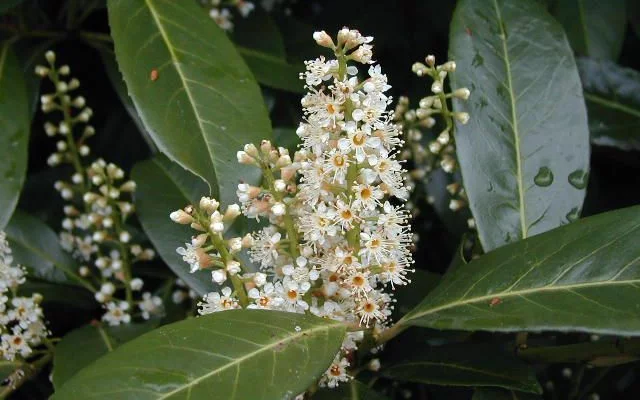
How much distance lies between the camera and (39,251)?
6.27 ft

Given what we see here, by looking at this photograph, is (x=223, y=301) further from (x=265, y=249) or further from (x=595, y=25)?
(x=595, y=25)

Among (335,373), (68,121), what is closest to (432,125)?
(335,373)

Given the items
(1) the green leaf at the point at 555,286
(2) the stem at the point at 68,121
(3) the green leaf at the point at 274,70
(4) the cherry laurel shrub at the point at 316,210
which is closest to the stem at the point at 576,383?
(4) the cherry laurel shrub at the point at 316,210

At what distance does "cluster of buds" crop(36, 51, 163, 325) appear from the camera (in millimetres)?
1771

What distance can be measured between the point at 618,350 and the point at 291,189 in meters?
0.58

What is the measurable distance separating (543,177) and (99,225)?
91 cm

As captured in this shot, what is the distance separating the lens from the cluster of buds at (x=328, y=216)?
1199 mm

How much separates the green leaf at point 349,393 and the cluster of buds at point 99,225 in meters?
0.57

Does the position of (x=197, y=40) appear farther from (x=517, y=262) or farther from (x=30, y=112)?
(x=517, y=262)

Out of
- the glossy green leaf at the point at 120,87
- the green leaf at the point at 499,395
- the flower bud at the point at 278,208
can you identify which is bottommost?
the green leaf at the point at 499,395

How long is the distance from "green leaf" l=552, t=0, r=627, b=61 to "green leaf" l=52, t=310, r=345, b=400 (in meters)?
1.19

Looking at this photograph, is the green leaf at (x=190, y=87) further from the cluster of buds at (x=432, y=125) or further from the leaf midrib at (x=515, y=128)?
Result: the leaf midrib at (x=515, y=128)

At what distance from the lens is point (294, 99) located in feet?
7.20

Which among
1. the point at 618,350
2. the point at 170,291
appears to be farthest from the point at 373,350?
the point at 170,291
